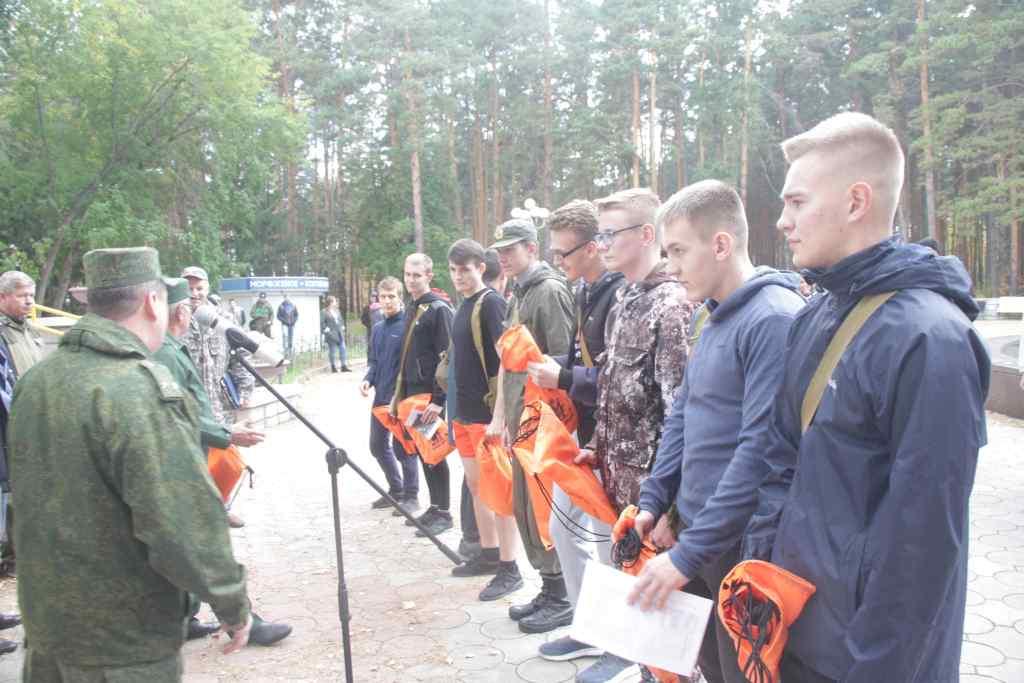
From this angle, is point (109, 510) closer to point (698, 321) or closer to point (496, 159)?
point (698, 321)

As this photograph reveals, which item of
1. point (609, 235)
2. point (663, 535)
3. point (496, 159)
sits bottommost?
point (663, 535)

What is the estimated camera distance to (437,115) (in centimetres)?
3809

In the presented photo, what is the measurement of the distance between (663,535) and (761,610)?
2.44 ft

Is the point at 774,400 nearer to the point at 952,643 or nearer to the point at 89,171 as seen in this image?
the point at 952,643

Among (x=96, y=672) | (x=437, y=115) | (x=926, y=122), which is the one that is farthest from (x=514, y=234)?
(x=437, y=115)

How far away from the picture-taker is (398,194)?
39.8 meters

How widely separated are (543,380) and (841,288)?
1.91m

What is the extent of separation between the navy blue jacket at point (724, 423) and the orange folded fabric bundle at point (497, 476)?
6.30 feet

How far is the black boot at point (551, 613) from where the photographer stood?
414cm

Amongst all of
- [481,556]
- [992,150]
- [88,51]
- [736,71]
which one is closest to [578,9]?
[736,71]

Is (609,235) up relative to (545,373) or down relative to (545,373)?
up

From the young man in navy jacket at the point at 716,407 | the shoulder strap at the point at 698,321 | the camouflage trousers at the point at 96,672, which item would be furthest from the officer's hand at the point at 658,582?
the camouflage trousers at the point at 96,672

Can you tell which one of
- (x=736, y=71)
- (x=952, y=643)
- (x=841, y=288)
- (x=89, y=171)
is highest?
(x=736, y=71)

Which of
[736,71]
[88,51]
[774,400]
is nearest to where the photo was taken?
[774,400]
